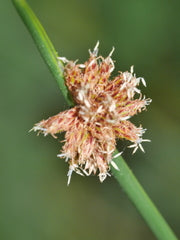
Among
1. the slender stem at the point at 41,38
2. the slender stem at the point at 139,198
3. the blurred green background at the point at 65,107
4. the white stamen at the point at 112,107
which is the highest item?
the blurred green background at the point at 65,107

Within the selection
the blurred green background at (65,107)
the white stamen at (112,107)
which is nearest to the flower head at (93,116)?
the white stamen at (112,107)

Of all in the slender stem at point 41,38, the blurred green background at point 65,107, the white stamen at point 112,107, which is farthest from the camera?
the blurred green background at point 65,107

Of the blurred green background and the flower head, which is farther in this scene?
the blurred green background

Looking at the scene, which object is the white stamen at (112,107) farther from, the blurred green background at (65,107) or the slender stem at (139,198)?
the blurred green background at (65,107)

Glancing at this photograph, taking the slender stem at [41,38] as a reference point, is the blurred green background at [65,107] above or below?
above

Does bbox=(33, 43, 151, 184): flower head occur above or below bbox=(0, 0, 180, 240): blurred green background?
below

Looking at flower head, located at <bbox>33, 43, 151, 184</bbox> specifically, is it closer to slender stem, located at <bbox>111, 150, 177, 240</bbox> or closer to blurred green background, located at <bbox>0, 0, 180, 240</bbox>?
slender stem, located at <bbox>111, 150, 177, 240</bbox>

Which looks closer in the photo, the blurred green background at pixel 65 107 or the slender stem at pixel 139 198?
the slender stem at pixel 139 198

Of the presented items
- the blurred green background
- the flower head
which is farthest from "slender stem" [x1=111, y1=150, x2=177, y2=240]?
the blurred green background
